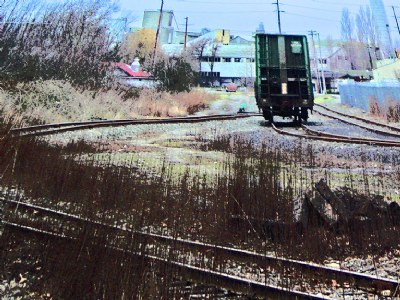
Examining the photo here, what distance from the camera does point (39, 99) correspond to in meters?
18.4

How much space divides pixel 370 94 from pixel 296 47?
13.0m

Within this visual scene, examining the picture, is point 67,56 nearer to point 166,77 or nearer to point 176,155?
point 166,77

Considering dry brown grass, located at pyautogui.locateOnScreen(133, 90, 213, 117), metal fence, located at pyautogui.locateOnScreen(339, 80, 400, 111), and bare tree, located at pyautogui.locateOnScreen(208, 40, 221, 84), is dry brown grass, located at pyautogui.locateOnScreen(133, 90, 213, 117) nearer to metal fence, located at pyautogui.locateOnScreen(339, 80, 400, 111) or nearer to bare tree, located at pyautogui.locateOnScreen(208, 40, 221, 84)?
metal fence, located at pyautogui.locateOnScreen(339, 80, 400, 111)

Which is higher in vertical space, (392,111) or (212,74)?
(392,111)

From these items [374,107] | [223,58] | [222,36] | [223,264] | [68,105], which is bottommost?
[223,58]

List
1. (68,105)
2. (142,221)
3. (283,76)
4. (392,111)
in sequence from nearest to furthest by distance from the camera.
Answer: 1. (142,221)
2. (283,76)
3. (68,105)
4. (392,111)

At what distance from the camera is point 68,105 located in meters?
19.1

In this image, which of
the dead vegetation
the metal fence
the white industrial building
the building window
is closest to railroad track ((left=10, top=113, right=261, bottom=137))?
the dead vegetation

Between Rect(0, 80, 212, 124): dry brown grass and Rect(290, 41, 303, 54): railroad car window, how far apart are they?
8.72 meters

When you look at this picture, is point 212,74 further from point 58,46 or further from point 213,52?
point 58,46

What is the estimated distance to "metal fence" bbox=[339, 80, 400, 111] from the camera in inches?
954

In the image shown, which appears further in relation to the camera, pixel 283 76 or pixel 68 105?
pixel 68 105

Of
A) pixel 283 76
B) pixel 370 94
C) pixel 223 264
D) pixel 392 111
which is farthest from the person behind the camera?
pixel 370 94

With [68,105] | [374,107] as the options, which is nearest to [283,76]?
[68,105]
